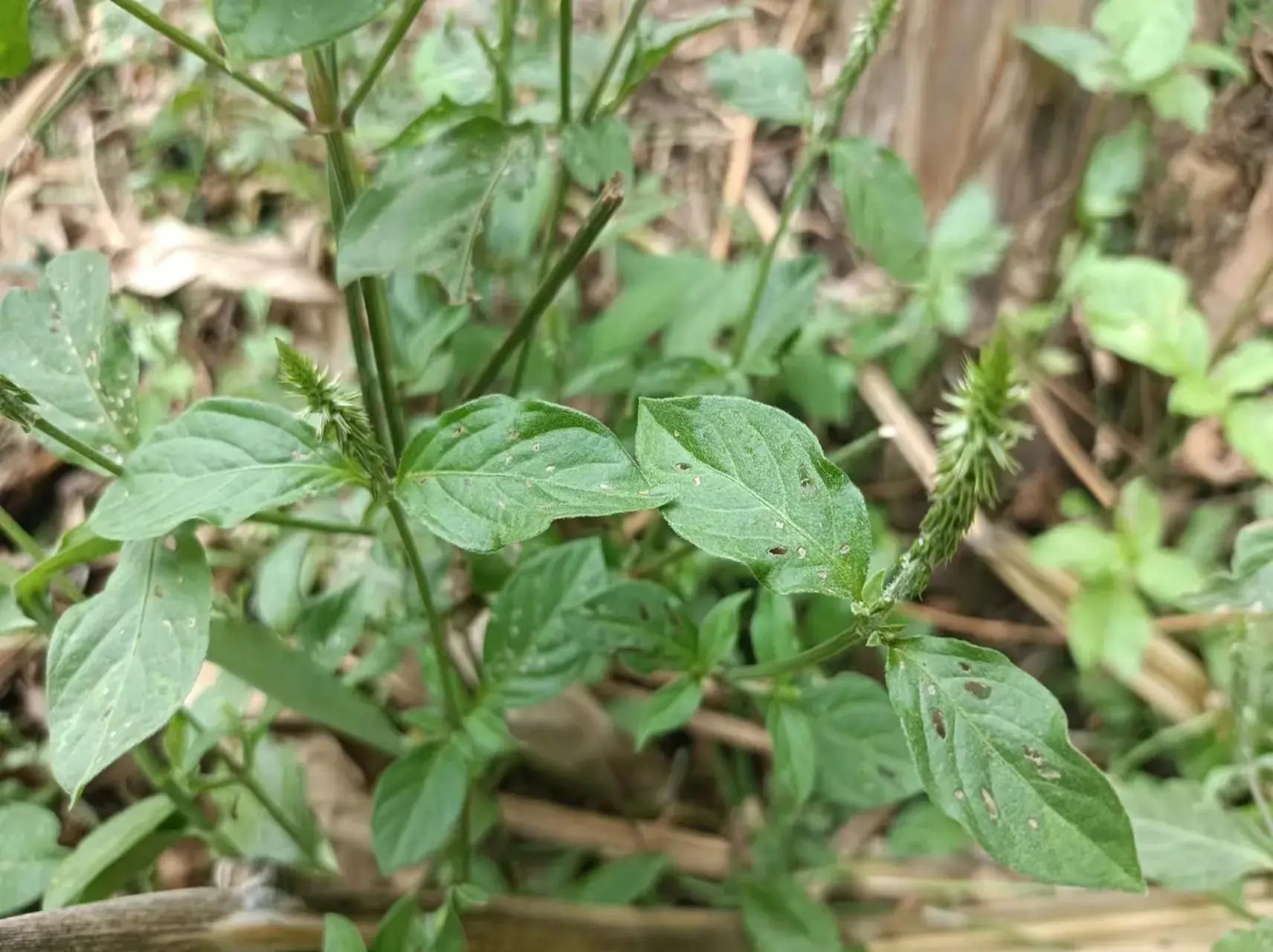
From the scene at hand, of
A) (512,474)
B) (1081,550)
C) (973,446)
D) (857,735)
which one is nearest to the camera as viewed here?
(973,446)

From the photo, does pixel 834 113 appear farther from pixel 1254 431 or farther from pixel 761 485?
pixel 1254 431

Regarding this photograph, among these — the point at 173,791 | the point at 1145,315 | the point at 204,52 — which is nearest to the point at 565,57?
the point at 204,52

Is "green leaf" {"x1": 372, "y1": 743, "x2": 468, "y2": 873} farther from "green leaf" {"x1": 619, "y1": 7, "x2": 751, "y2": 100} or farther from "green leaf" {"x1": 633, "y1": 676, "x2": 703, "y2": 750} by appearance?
"green leaf" {"x1": 619, "y1": 7, "x2": 751, "y2": 100}

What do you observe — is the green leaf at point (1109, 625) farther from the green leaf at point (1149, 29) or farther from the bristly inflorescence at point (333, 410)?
the bristly inflorescence at point (333, 410)

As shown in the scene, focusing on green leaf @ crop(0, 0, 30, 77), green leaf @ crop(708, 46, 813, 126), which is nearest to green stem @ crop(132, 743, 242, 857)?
green leaf @ crop(0, 0, 30, 77)

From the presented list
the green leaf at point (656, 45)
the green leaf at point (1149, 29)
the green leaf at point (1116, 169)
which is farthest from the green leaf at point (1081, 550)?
the green leaf at point (656, 45)
